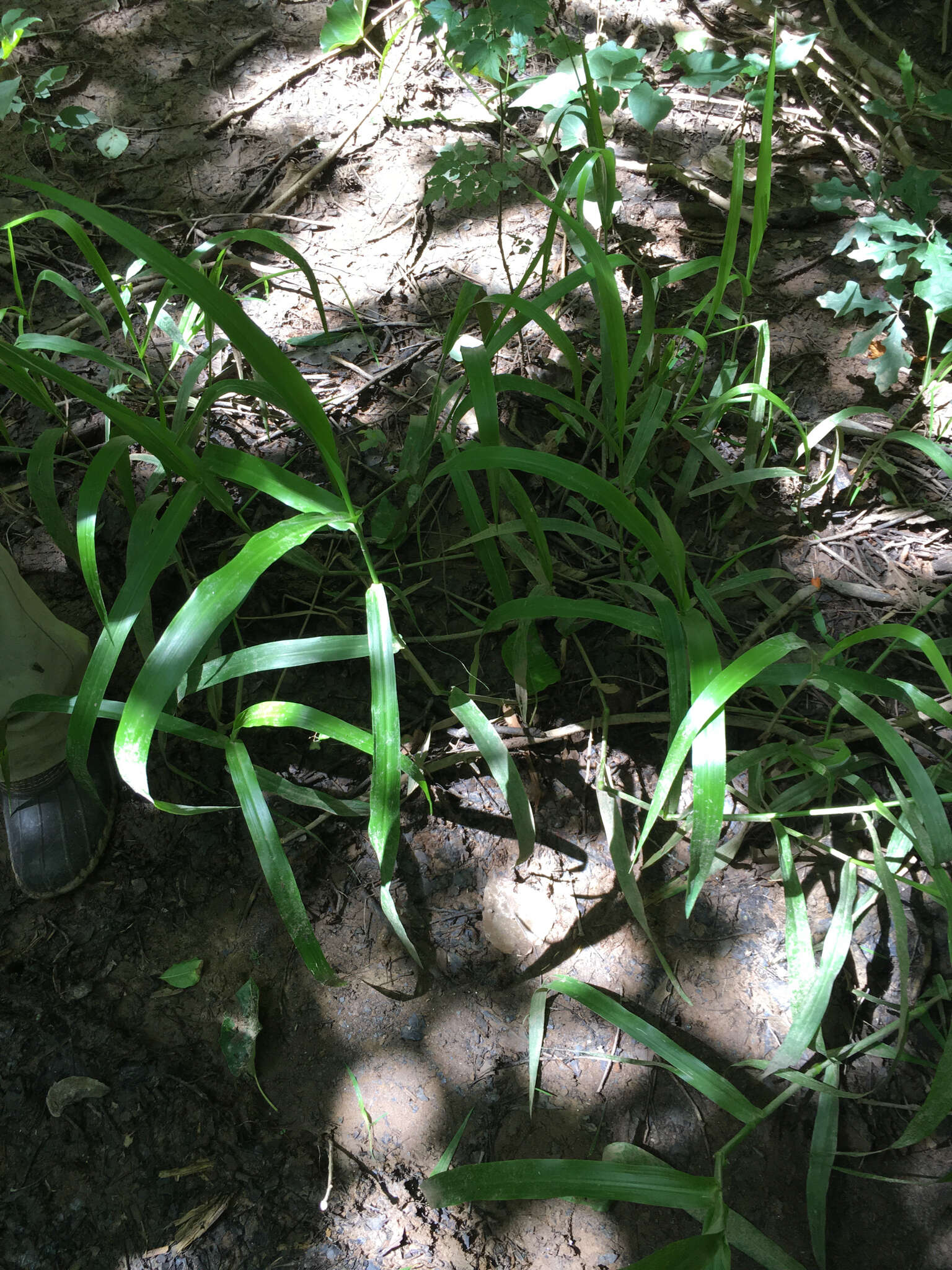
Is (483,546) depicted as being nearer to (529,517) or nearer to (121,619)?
(529,517)

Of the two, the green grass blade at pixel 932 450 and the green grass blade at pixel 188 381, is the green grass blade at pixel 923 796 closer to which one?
the green grass blade at pixel 932 450

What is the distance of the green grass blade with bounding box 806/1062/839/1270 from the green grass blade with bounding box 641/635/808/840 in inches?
18.6

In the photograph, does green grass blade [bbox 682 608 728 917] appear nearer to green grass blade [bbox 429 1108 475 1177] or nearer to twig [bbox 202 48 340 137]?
green grass blade [bbox 429 1108 475 1177]

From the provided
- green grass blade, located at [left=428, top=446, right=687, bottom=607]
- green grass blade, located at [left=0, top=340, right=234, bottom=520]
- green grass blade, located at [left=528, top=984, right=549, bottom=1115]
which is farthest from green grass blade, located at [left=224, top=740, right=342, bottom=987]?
green grass blade, located at [left=428, top=446, right=687, bottom=607]

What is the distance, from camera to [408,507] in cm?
145

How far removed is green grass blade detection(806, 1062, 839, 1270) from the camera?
41.3 inches

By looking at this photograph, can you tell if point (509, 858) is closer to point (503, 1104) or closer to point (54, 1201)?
point (503, 1104)

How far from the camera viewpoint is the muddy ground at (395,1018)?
112 centimetres

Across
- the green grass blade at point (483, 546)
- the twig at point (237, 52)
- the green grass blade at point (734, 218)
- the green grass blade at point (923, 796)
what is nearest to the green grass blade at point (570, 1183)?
the green grass blade at point (923, 796)

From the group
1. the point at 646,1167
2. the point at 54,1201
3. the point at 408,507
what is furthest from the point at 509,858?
the point at 54,1201

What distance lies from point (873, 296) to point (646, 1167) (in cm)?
174

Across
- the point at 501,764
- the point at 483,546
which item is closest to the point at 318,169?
the point at 483,546

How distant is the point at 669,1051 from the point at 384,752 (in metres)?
0.56

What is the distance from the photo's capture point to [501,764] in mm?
1159
